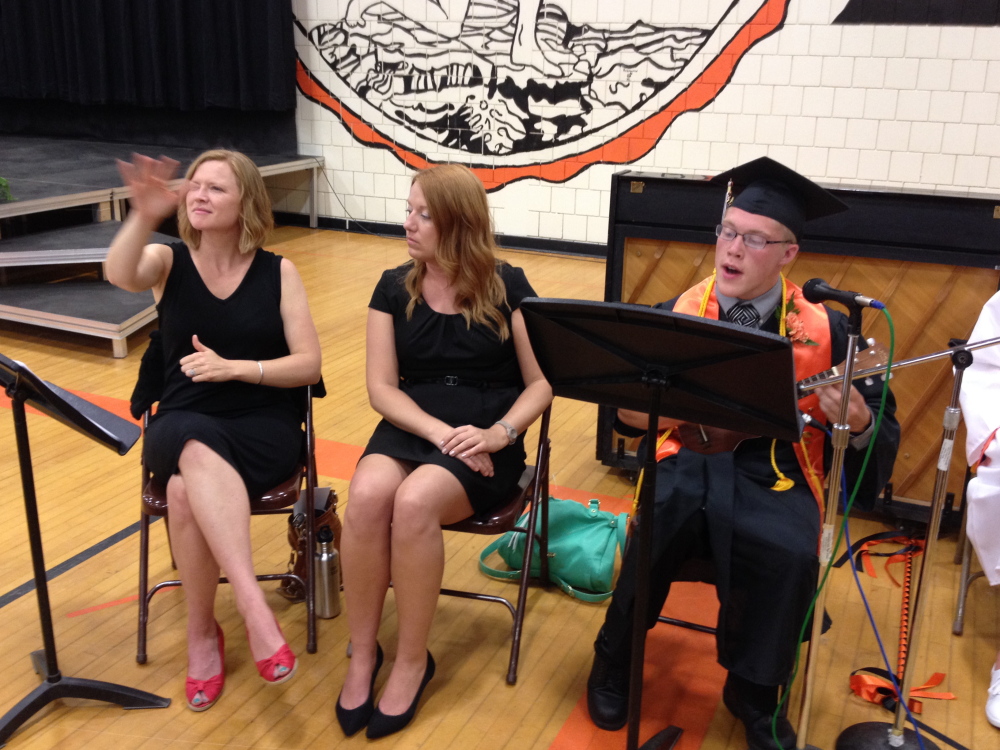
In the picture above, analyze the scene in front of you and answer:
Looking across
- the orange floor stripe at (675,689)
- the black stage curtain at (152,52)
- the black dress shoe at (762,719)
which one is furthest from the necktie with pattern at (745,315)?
the black stage curtain at (152,52)

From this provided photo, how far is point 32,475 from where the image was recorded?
88.5 inches

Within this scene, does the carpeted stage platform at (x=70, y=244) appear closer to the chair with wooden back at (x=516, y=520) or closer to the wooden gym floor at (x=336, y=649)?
the wooden gym floor at (x=336, y=649)

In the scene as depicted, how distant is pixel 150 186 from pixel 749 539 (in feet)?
5.77

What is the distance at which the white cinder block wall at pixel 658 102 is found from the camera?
6.60m

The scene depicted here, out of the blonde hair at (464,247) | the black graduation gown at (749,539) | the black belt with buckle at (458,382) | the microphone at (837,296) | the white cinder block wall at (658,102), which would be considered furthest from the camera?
the white cinder block wall at (658,102)

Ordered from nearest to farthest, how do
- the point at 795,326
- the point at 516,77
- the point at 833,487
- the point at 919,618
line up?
the point at 833,487
the point at 919,618
the point at 795,326
the point at 516,77

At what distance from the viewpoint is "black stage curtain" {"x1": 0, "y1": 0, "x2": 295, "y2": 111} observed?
8406mm

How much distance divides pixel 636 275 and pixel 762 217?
49.4 inches

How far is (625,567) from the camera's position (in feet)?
7.70

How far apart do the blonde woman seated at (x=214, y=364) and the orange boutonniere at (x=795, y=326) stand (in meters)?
1.26

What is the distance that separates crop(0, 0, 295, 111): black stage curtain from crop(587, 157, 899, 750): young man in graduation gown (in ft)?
23.0

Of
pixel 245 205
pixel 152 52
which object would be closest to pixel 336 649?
pixel 245 205

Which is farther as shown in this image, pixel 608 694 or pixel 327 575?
pixel 327 575

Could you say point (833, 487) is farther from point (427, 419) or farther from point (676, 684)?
point (427, 419)
